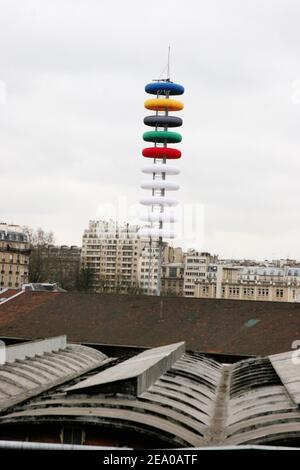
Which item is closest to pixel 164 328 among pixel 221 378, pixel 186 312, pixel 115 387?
pixel 186 312

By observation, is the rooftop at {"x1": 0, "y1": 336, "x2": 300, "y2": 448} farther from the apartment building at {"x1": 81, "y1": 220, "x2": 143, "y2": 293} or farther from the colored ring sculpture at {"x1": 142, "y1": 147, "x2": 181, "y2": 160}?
the apartment building at {"x1": 81, "y1": 220, "x2": 143, "y2": 293}

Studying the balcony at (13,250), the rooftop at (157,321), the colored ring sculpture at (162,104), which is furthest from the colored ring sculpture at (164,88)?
the balcony at (13,250)

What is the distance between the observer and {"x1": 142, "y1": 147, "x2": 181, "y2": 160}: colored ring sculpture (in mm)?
65250

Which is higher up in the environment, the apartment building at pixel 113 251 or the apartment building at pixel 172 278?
the apartment building at pixel 113 251

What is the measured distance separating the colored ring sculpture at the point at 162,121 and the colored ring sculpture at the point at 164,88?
2.28m

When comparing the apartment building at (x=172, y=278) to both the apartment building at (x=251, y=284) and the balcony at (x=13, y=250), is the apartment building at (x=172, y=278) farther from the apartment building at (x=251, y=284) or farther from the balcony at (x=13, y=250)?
the balcony at (x=13, y=250)

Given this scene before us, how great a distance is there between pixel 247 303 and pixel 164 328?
16.4ft

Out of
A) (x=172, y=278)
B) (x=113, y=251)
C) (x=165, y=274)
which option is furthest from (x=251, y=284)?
(x=113, y=251)

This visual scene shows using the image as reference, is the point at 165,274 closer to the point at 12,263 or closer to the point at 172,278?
the point at 172,278

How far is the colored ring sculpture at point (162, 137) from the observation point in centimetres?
6506

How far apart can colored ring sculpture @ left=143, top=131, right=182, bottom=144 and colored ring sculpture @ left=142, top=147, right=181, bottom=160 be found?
0.79 meters

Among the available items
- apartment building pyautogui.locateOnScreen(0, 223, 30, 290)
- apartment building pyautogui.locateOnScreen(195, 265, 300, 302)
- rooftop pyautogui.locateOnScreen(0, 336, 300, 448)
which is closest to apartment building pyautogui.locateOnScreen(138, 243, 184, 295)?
apartment building pyautogui.locateOnScreen(195, 265, 300, 302)

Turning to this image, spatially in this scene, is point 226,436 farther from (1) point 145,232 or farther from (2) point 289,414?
(1) point 145,232

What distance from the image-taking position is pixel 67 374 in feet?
84.8
